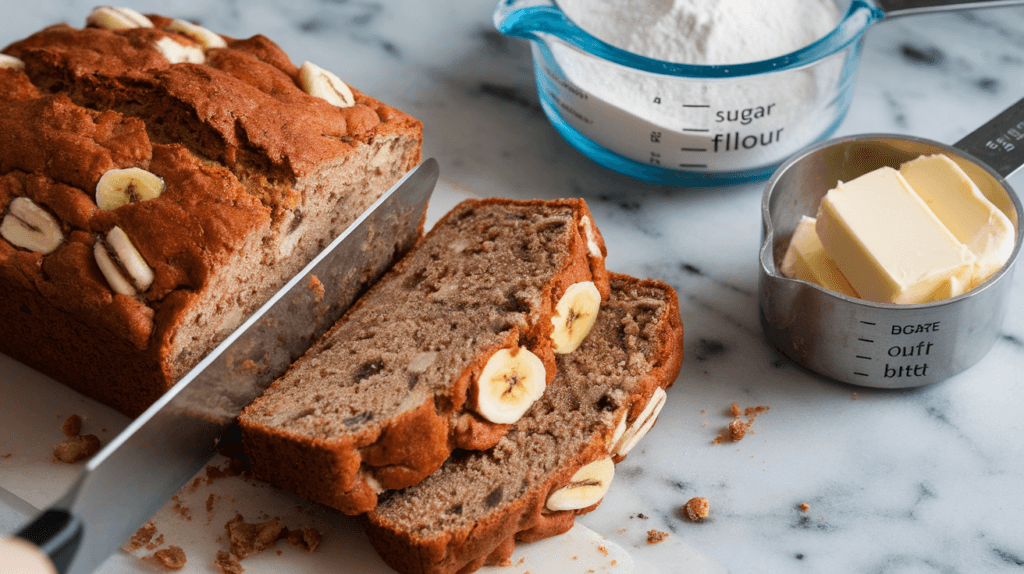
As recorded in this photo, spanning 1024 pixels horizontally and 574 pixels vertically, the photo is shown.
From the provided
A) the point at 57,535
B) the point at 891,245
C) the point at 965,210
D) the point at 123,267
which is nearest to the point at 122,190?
the point at 123,267

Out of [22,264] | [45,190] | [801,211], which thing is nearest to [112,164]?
[45,190]

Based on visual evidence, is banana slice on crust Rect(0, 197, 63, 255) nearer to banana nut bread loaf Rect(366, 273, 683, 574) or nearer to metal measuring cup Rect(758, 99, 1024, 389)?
banana nut bread loaf Rect(366, 273, 683, 574)

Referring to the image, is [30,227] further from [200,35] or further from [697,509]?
[697,509]

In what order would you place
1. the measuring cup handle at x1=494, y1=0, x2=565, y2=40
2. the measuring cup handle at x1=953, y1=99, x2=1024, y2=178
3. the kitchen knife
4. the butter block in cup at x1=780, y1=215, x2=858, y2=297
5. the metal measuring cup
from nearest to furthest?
the kitchen knife
the metal measuring cup
the butter block in cup at x1=780, y1=215, x2=858, y2=297
the measuring cup handle at x1=953, y1=99, x2=1024, y2=178
the measuring cup handle at x1=494, y1=0, x2=565, y2=40

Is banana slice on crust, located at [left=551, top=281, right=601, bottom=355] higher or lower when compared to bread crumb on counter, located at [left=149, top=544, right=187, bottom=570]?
higher

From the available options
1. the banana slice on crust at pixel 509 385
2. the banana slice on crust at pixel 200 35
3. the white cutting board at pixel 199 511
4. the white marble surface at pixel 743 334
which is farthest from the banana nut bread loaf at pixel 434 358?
the banana slice on crust at pixel 200 35

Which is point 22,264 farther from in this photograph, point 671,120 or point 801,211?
point 801,211

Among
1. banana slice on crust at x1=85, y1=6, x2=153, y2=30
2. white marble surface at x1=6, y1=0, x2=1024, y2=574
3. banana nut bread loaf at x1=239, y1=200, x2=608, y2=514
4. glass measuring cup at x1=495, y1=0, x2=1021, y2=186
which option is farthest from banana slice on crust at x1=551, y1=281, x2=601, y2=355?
banana slice on crust at x1=85, y1=6, x2=153, y2=30
